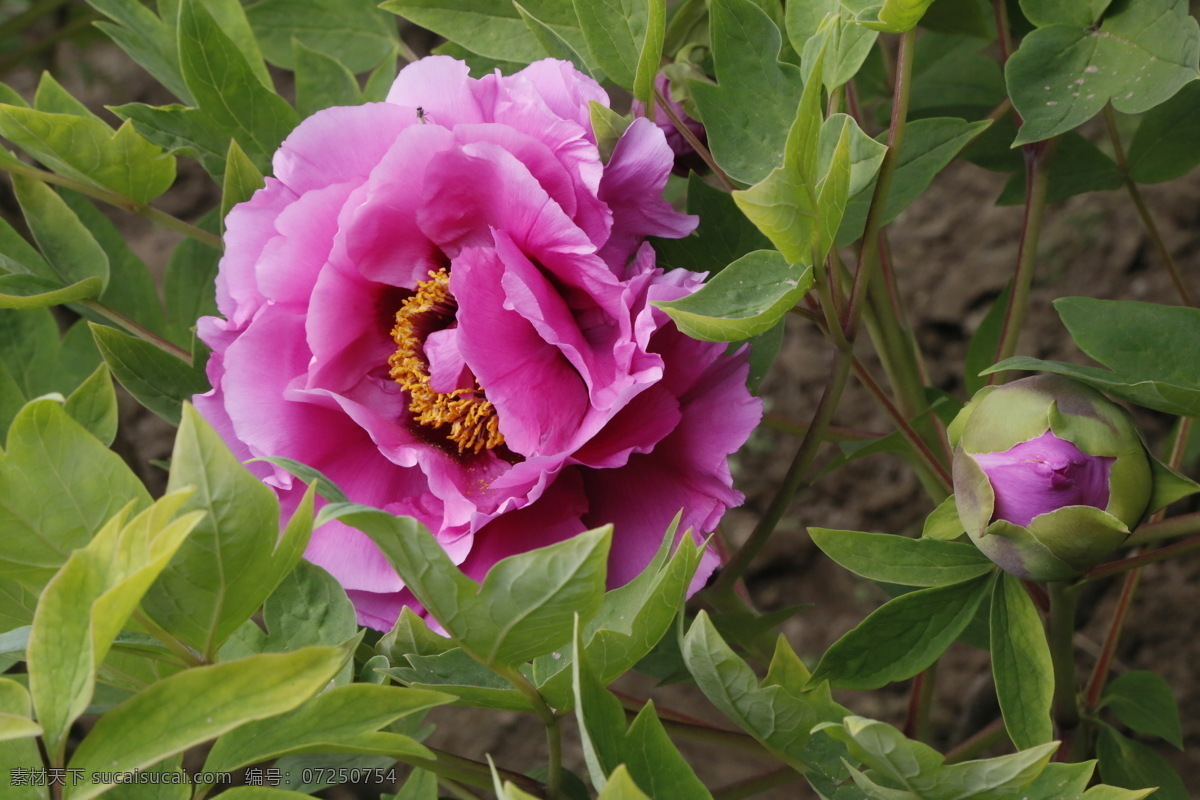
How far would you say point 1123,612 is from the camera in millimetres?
612

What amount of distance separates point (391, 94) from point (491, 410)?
0.40 ft

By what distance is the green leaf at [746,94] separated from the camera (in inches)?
15.8

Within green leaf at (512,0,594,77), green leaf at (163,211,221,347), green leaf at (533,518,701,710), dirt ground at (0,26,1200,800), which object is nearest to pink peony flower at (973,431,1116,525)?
green leaf at (533,518,701,710)

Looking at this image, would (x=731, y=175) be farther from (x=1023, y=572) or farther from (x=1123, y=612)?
(x=1123, y=612)

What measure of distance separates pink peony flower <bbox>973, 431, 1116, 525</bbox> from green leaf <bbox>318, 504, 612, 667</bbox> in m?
0.14

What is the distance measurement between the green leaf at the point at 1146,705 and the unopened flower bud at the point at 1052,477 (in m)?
0.26

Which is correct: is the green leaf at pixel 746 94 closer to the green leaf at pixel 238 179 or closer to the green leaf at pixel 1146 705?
the green leaf at pixel 238 179

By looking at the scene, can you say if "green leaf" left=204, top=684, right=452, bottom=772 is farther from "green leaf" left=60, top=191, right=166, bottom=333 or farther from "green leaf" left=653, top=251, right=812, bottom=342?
"green leaf" left=60, top=191, right=166, bottom=333

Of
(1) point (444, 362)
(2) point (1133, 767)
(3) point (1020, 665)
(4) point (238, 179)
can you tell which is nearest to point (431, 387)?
(1) point (444, 362)

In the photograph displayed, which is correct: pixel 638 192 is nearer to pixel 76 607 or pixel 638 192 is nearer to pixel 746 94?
pixel 746 94

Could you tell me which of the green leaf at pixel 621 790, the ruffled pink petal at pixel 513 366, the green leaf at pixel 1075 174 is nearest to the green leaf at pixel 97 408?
the ruffled pink petal at pixel 513 366

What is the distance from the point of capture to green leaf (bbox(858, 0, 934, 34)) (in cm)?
36

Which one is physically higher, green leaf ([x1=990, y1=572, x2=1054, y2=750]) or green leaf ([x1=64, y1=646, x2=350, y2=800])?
green leaf ([x1=64, y1=646, x2=350, y2=800])

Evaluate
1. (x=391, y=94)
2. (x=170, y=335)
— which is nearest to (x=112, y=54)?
(x=170, y=335)
